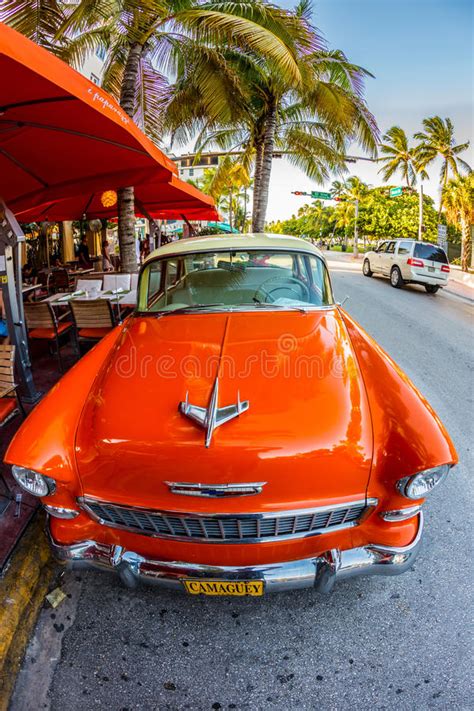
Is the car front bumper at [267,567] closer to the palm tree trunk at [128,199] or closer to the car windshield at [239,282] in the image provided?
the car windshield at [239,282]

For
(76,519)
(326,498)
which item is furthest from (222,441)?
(76,519)

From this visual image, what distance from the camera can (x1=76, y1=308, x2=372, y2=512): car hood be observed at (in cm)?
188

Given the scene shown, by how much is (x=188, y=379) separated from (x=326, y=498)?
3.11ft

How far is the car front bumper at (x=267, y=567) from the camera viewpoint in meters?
1.94

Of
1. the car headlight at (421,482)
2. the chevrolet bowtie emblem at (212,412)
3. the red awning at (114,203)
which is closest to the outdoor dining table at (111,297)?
the red awning at (114,203)

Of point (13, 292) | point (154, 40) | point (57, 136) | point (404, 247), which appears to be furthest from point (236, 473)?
point (404, 247)

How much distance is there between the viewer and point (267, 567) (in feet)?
6.38

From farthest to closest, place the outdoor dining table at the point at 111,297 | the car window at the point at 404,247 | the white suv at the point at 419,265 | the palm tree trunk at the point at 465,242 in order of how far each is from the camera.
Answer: the palm tree trunk at the point at 465,242 < the car window at the point at 404,247 < the white suv at the point at 419,265 < the outdoor dining table at the point at 111,297

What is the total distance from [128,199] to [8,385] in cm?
637

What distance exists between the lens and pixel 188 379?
2.35 metres

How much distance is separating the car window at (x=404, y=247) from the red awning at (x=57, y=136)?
11.3m

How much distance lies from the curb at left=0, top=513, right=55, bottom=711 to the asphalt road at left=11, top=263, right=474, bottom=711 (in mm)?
67

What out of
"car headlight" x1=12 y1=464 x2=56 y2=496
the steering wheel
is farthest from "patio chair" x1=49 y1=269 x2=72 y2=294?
"car headlight" x1=12 y1=464 x2=56 y2=496

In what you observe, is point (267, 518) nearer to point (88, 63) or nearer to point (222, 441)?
point (222, 441)
